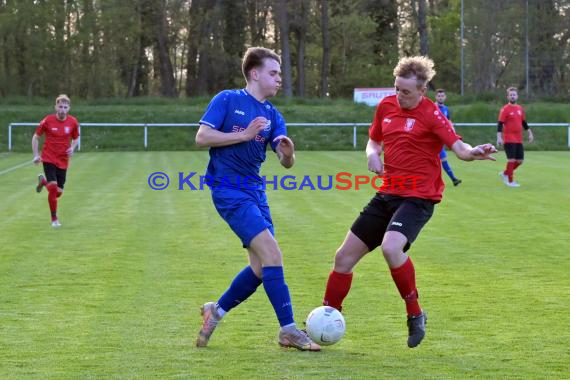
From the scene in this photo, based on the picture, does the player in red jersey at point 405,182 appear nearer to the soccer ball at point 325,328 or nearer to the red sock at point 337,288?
the red sock at point 337,288

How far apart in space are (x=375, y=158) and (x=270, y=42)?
61.0 m

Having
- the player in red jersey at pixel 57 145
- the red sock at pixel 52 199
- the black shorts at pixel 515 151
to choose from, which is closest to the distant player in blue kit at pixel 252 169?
the red sock at pixel 52 199

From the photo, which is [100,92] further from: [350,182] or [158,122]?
[350,182]

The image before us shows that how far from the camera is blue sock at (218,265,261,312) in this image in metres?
6.67

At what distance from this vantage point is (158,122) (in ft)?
147

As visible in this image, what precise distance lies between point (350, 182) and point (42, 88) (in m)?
39.2

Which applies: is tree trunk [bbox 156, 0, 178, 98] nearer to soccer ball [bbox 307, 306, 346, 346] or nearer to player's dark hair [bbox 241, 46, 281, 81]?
player's dark hair [bbox 241, 46, 281, 81]

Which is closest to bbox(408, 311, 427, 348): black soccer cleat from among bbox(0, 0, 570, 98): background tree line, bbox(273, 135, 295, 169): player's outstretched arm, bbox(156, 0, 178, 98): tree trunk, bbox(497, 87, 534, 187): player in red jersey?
bbox(273, 135, 295, 169): player's outstretched arm

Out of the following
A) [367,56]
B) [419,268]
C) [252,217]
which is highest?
[367,56]

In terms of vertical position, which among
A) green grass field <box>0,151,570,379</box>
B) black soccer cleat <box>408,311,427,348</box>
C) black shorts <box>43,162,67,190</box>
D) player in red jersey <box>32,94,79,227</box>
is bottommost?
green grass field <box>0,151,570,379</box>

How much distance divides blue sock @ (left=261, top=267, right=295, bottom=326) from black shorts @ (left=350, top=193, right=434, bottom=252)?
693mm

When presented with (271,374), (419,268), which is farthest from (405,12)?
(271,374)

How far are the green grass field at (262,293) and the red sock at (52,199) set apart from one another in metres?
0.31

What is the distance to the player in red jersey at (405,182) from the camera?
260 inches
